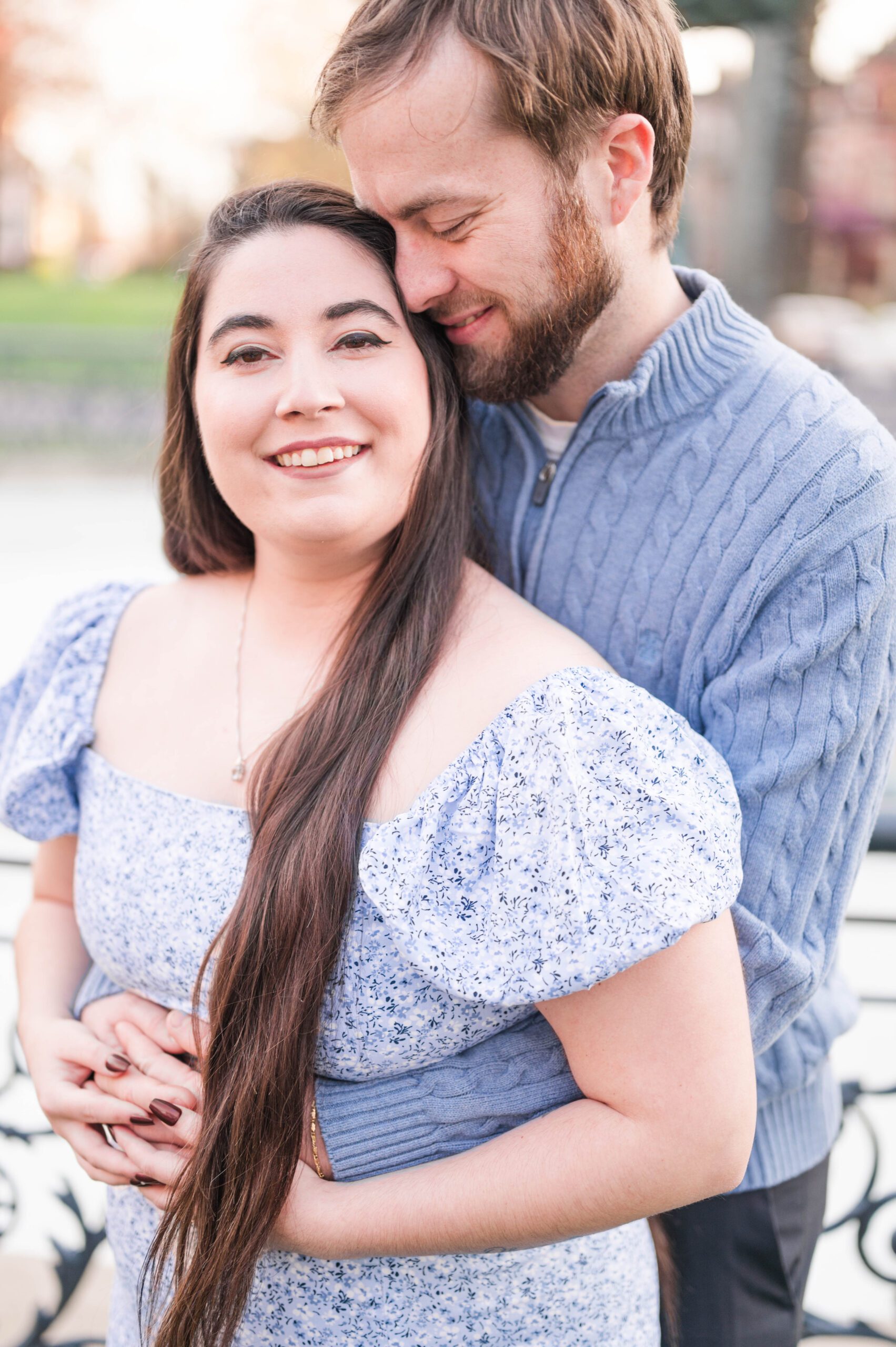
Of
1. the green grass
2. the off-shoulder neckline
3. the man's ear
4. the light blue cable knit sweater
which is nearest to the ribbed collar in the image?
the light blue cable knit sweater

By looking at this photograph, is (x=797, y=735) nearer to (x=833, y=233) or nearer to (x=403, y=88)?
(x=403, y=88)

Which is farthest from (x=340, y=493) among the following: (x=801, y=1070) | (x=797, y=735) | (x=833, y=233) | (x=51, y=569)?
(x=833, y=233)

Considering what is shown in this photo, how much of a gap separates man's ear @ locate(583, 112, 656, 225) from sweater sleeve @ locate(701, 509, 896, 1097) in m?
0.52

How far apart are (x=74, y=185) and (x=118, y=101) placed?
6.30 ft

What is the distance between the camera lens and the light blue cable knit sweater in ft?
4.45

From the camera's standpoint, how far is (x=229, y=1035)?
132 centimetres

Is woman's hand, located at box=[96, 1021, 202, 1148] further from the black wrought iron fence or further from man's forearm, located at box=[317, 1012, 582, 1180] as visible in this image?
the black wrought iron fence

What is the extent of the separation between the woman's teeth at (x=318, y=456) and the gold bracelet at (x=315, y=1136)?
0.75 meters

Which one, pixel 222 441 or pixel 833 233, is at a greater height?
pixel 833 233

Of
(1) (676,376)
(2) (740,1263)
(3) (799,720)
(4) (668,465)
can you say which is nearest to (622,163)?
(1) (676,376)

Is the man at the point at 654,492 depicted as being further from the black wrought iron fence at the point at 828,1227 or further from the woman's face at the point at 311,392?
the black wrought iron fence at the point at 828,1227

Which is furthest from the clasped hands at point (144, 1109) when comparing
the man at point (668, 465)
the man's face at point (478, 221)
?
the man's face at point (478, 221)

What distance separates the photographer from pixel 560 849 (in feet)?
3.97

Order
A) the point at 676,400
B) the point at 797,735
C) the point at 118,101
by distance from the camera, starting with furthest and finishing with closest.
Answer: the point at 118,101 → the point at 676,400 → the point at 797,735
